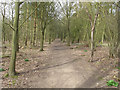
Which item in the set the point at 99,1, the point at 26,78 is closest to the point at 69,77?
the point at 26,78

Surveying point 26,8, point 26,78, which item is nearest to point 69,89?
point 26,78

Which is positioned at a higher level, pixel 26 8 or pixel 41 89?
pixel 26 8

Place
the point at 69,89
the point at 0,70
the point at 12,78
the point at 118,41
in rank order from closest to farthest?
the point at 69,89 → the point at 12,78 → the point at 0,70 → the point at 118,41

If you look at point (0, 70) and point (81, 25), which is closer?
point (0, 70)

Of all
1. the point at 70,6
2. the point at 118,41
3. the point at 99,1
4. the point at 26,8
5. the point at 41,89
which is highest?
the point at 70,6

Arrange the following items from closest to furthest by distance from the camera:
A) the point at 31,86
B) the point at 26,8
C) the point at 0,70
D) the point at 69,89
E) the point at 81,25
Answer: the point at 69,89, the point at 31,86, the point at 0,70, the point at 26,8, the point at 81,25

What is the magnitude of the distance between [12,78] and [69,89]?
325 centimetres

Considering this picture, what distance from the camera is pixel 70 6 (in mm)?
23297

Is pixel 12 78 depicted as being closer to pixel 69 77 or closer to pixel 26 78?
pixel 26 78

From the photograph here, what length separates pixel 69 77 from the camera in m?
6.01

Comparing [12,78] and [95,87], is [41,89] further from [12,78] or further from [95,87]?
[95,87]

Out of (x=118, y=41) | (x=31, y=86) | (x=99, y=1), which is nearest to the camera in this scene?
(x=31, y=86)

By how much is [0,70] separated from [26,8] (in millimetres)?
15262

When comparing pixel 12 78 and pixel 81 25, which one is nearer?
pixel 12 78
